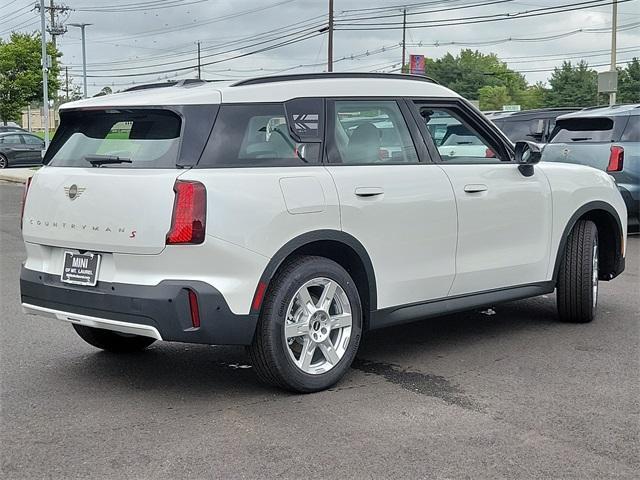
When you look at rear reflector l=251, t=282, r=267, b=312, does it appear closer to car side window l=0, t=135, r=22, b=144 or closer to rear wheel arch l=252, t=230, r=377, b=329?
rear wheel arch l=252, t=230, r=377, b=329

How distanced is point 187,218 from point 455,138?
2.62 metres

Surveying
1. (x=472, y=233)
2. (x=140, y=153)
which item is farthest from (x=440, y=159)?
(x=140, y=153)

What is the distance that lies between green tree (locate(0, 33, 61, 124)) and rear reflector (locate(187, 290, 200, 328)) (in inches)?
1757

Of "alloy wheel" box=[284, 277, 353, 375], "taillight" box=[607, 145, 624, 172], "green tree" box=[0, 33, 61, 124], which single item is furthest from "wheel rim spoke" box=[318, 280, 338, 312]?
"green tree" box=[0, 33, 61, 124]

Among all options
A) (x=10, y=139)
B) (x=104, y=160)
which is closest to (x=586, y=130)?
(x=104, y=160)

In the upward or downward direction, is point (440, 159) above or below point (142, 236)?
above

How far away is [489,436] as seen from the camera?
4.34m

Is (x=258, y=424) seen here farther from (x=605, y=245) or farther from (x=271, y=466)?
(x=605, y=245)

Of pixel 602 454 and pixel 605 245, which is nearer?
pixel 602 454

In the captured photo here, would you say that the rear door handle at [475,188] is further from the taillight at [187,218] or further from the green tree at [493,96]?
the green tree at [493,96]

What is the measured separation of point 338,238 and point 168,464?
5.63ft

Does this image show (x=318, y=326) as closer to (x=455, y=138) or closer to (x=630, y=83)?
(x=455, y=138)

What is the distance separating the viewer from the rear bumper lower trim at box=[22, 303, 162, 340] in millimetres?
4656

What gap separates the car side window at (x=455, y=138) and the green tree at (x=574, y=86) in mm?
82129
